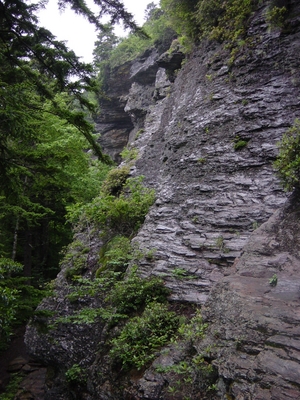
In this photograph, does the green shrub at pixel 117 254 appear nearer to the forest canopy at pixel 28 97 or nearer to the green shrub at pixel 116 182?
the forest canopy at pixel 28 97

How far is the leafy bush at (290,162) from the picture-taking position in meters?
4.53

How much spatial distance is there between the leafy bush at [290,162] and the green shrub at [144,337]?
330 centimetres

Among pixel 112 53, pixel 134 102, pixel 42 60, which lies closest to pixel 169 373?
pixel 42 60

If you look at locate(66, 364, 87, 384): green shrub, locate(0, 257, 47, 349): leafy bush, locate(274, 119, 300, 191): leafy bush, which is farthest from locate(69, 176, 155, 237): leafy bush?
locate(274, 119, 300, 191): leafy bush

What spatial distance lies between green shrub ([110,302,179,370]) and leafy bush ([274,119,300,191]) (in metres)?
3.30

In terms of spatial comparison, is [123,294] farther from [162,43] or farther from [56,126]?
[162,43]

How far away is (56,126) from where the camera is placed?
13.7m

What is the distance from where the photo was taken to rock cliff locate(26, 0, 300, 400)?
353 centimetres

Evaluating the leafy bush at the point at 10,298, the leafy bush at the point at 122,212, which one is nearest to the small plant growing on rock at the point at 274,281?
the leafy bush at the point at 10,298

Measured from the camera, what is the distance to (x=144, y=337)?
5434mm

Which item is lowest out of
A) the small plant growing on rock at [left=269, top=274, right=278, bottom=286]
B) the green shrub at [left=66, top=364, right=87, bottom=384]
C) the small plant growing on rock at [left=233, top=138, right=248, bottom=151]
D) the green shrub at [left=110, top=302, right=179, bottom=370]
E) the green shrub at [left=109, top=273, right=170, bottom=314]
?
the green shrub at [left=66, top=364, right=87, bottom=384]

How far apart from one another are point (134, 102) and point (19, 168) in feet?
61.4

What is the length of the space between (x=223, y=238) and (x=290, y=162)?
2.51m

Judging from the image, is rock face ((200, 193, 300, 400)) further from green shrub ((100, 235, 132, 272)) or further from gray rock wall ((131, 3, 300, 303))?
green shrub ((100, 235, 132, 272))
